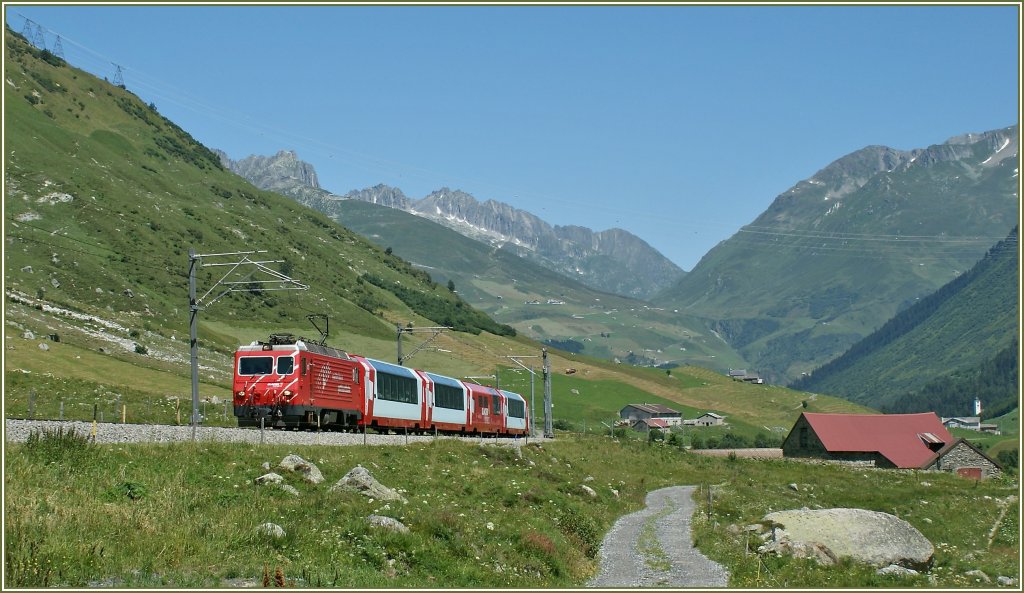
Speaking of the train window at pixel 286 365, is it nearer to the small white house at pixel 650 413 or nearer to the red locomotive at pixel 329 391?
the red locomotive at pixel 329 391

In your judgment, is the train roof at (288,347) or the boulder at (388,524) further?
the train roof at (288,347)

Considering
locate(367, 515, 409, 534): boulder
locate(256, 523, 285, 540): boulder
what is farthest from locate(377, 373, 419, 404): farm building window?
locate(256, 523, 285, 540): boulder

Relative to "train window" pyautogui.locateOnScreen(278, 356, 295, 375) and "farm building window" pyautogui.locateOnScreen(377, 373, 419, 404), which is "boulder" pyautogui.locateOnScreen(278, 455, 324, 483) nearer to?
"train window" pyautogui.locateOnScreen(278, 356, 295, 375)

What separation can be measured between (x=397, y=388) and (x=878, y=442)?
233ft

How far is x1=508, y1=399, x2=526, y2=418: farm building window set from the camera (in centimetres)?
8756

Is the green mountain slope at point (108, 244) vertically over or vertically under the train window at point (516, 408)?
over

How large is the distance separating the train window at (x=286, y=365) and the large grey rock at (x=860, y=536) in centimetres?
2358

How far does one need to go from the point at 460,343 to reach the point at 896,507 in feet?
463

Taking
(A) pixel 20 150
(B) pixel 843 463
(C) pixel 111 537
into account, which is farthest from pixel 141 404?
(A) pixel 20 150

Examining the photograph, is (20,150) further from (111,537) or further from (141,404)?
(111,537)

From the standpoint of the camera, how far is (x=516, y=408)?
3543 inches

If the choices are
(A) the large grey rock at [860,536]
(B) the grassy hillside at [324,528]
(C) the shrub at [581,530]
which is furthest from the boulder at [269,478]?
(A) the large grey rock at [860,536]

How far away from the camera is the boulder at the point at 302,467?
27.7 meters

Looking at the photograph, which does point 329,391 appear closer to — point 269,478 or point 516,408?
point 269,478
